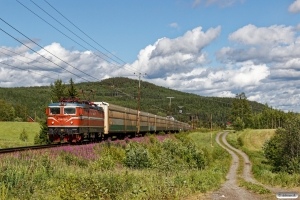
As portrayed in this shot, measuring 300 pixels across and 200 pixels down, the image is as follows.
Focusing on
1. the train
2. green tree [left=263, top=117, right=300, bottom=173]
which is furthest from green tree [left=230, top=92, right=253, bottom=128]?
the train

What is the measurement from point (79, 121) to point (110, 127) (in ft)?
31.1

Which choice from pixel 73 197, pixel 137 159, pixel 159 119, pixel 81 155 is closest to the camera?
pixel 73 197

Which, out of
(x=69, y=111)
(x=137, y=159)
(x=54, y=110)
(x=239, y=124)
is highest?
(x=239, y=124)

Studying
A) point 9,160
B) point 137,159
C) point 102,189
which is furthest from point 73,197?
point 137,159

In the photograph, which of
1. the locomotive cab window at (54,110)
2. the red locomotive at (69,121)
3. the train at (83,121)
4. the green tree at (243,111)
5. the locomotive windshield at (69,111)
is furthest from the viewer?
the green tree at (243,111)

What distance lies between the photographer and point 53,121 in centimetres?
3484

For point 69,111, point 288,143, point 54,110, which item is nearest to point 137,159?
point 69,111

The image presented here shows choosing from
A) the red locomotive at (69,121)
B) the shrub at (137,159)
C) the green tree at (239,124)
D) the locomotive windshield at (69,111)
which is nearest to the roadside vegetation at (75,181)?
the shrub at (137,159)

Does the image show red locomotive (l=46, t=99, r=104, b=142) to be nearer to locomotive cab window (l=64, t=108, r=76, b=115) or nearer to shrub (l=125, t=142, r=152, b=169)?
locomotive cab window (l=64, t=108, r=76, b=115)

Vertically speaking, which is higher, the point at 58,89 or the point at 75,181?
the point at 58,89

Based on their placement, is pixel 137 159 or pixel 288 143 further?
pixel 288 143

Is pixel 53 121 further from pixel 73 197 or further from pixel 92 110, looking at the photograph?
pixel 73 197

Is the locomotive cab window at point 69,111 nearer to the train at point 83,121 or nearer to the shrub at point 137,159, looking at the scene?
the train at point 83,121

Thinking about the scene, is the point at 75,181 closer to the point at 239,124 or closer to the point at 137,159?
the point at 137,159
